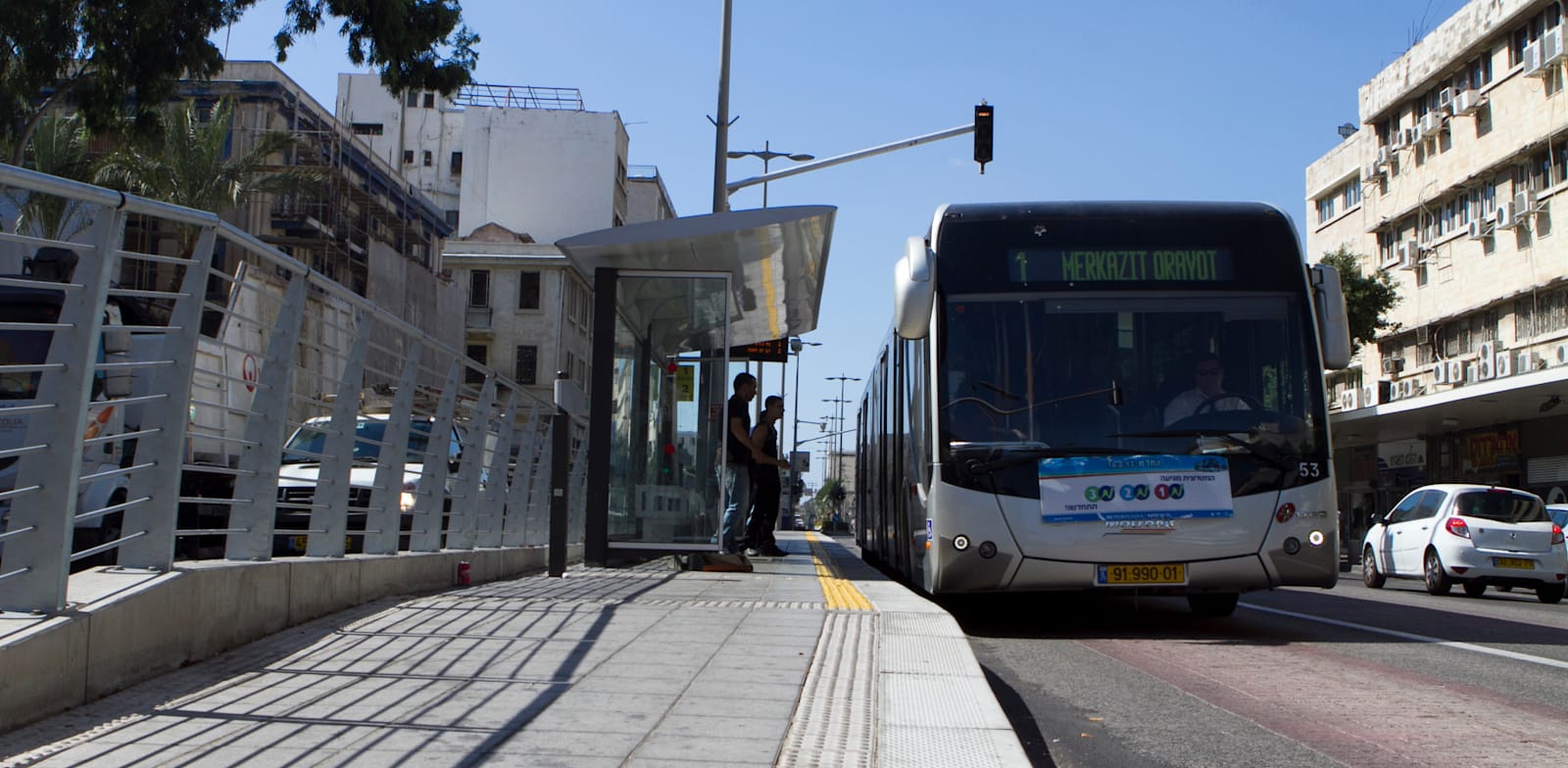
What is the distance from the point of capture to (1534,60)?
35.5m

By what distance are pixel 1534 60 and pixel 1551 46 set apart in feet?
2.91

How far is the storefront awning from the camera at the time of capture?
39.1 feet

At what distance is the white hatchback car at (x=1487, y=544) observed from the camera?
18.6 m

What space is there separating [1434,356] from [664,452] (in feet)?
119

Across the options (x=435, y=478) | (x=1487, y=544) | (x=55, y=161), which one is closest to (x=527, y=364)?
(x=55, y=161)

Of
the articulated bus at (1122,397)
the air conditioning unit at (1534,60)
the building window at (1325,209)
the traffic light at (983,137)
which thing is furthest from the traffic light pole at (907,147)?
the building window at (1325,209)

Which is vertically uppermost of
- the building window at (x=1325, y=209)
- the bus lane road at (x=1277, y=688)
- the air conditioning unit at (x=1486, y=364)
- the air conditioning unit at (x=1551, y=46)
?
the building window at (x=1325, y=209)

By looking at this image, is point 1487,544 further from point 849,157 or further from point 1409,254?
point 1409,254

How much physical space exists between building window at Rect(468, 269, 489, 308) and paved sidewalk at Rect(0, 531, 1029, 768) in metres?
54.7

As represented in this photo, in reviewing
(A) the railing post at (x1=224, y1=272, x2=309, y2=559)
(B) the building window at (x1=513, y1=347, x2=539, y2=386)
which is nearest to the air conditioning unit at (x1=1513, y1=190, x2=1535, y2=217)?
(A) the railing post at (x1=224, y1=272, x2=309, y2=559)

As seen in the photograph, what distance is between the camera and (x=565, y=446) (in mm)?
11164

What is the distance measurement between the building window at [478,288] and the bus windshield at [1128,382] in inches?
2106

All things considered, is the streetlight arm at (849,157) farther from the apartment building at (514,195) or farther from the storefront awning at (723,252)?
the apartment building at (514,195)

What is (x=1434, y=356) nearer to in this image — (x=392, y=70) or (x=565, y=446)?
(x=392, y=70)
